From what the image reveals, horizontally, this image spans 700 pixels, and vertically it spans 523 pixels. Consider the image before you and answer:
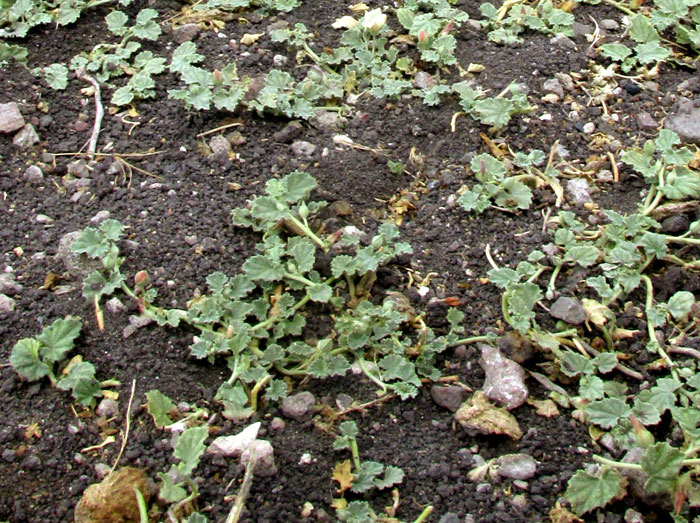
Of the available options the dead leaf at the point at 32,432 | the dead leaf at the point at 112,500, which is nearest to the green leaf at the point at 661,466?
the dead leaf at the point at 112,500

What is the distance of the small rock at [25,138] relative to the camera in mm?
3174

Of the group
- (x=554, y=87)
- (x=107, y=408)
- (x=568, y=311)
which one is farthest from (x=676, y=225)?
(x=107, y=408)

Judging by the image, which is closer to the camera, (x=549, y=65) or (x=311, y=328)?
(x=311, y=328)

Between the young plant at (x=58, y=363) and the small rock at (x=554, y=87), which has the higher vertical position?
the small rock at (x=554, y=87)

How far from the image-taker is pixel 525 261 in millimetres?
2832

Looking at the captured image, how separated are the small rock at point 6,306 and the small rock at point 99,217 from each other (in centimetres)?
39

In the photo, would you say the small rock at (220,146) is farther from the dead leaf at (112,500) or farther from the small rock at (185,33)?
the dead leaf at (112,500)

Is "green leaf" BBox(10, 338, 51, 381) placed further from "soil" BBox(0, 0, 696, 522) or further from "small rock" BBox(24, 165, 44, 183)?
"small rock" BBox(24, 165, 44, 183)

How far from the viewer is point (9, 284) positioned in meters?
2.71

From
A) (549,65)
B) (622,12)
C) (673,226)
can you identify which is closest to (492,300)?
(673,226)

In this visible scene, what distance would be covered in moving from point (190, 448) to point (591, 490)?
1.03 meters

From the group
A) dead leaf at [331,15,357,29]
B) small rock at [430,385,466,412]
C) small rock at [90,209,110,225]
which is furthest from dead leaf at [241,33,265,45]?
small rock at [430,385,466,412]

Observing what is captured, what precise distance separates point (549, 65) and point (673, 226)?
929 millimetres

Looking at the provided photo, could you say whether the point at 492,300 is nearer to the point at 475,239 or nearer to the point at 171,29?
the point at 475,239
